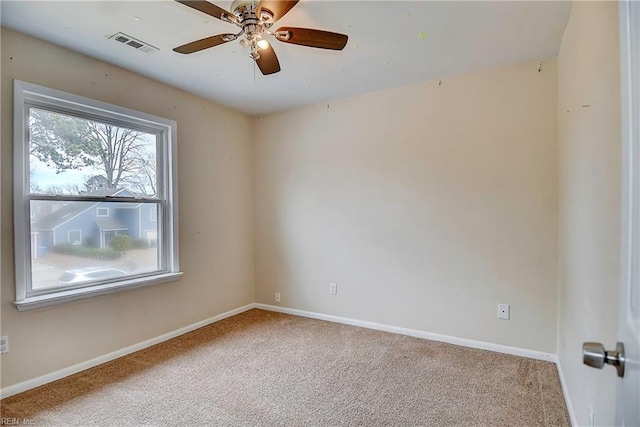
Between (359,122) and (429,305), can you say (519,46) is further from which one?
(429,305)

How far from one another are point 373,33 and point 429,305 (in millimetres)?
2337

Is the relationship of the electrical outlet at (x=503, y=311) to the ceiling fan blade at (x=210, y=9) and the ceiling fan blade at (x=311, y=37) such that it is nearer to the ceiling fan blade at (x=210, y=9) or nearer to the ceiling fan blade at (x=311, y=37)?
the ceiling fan blade at (x=311, y=37)

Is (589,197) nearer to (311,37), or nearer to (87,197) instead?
(311,37)

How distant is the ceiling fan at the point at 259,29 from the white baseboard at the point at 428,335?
2.57 meters

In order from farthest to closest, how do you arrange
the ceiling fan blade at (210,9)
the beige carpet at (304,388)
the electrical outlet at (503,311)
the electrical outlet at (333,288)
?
the electrical outlet at (333,288), the electrical outlet at (503,311), the beige carpet at (304,388), the ceiling fan blade at (210,9)

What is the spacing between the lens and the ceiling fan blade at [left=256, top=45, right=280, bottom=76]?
203cm

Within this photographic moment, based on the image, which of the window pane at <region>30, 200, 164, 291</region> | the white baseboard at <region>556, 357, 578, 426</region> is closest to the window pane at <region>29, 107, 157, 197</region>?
the window pane at <region>30, 200, 164, 291</region>

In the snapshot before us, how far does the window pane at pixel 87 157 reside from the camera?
91.8 inches

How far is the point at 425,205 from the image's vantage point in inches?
121

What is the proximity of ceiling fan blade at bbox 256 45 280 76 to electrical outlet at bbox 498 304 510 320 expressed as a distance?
2586 mm

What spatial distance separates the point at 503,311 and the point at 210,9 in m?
2.99

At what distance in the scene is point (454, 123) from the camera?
9.66 feet

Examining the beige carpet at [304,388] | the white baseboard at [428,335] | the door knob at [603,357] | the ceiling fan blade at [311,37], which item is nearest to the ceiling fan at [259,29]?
the ceiling fan blade at [311,37]

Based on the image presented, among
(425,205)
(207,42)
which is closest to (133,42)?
(207,42)
